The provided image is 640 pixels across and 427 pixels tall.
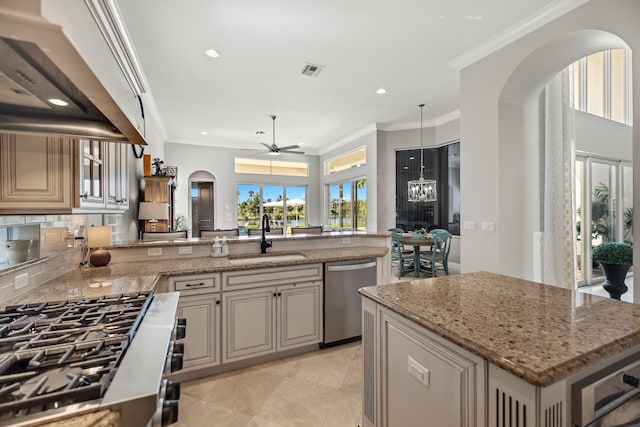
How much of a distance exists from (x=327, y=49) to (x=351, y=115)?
2.45 m

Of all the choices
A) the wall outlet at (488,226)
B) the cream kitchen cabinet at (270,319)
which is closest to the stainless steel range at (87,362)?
the cream kitchen cabinet at (270,319)

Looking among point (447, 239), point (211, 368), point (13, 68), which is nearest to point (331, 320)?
point (211, 368)

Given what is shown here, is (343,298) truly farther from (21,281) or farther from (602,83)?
(602,83)

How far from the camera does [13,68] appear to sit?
0.73 meters

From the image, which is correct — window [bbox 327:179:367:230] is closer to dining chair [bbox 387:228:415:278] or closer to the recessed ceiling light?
dining chair [bbox 387:228:415:278]

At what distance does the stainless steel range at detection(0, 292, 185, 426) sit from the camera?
2.08 ft

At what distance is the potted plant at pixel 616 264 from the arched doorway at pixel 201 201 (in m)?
7.55

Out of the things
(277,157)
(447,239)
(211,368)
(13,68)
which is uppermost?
(277,157)

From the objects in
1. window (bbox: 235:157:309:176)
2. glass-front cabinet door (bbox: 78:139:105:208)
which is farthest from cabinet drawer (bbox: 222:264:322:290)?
window (bbox: 235:157:309:176)

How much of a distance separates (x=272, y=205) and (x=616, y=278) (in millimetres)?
7112

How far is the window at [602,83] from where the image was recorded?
15.3 ft

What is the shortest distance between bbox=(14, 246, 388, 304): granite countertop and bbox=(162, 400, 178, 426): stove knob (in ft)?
3.36

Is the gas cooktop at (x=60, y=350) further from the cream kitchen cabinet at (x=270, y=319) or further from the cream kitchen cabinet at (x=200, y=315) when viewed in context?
the cream kitchen cabinet at (x=270, y=319)

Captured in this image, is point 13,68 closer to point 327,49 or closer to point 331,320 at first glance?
point 331,320
